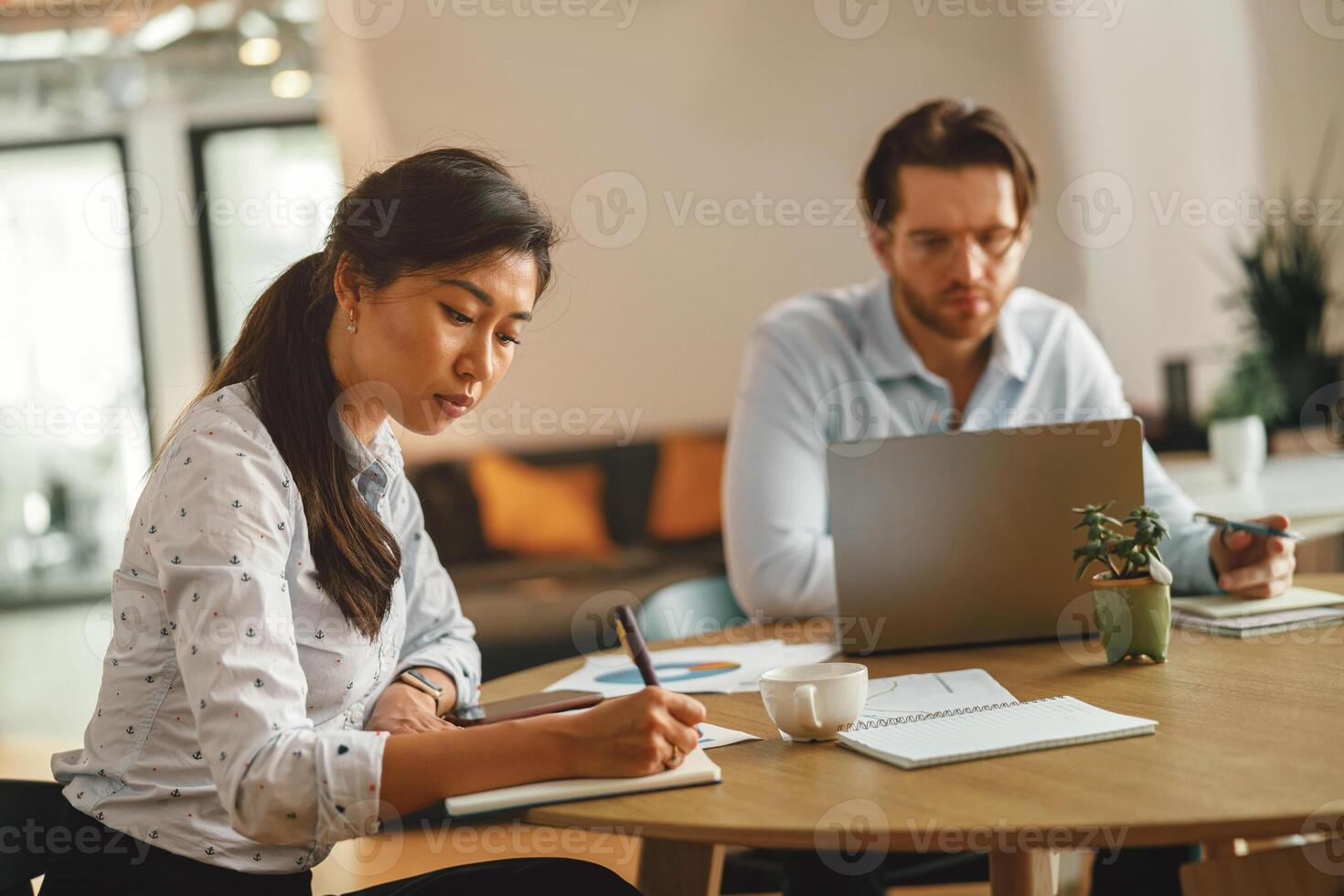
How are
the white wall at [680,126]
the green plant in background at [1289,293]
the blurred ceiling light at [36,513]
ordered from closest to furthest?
the green plant in background at [1289,293]
the white wall at [680,126]
the blurred ceiling light at [36,513]

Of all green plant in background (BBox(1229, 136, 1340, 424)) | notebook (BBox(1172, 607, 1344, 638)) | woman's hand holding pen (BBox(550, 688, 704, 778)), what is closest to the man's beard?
notebook (BBox(1172, 607, 1344, 638))

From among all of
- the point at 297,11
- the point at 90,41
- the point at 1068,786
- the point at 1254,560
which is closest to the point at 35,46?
the point at 90,41

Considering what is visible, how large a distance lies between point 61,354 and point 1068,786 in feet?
17.8

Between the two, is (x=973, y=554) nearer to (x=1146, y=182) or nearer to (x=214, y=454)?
(x=214, y=454)

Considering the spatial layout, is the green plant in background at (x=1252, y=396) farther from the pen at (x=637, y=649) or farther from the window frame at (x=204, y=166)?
the window frame at (x=204, y=166)

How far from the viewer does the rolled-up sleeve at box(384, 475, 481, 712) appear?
4.70ft

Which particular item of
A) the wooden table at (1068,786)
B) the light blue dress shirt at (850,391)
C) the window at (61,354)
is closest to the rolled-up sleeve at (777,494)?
the light blue dress shirt at (850,391)

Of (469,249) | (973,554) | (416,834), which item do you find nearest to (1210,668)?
(973,554)

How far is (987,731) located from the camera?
1.04 metres

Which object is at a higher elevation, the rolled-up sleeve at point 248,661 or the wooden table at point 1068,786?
the rolled-up sleeve at point 248,661

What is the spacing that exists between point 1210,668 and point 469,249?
864mm

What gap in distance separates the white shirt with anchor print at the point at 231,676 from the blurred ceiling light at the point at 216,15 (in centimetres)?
443

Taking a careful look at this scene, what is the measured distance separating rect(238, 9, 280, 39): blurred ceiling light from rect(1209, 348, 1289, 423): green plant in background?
4.07m

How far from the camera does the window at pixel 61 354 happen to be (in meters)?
5.36
